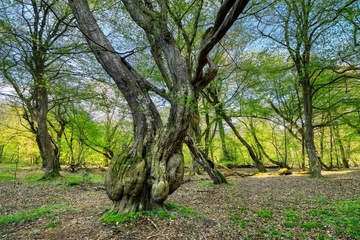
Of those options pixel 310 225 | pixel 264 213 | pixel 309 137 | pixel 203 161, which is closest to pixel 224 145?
pixel 309 137

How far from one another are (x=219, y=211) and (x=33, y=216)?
3601 millimetres

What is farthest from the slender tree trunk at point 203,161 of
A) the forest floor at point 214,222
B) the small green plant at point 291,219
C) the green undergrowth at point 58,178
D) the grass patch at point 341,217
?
the green undergrowth at point 58,178

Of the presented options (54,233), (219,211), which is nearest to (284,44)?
(219,211)

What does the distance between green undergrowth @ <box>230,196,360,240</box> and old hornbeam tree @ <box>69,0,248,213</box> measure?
4.97ft

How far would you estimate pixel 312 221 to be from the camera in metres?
3.67

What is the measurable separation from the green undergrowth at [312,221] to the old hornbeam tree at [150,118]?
151cm

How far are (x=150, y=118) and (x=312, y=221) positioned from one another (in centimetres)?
330

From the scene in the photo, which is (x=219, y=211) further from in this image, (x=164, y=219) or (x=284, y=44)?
(x=284, y=44)

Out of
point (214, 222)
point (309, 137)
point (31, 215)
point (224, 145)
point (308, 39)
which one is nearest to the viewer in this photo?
point (214, 222)

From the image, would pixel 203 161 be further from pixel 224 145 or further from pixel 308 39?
pixel 224 145

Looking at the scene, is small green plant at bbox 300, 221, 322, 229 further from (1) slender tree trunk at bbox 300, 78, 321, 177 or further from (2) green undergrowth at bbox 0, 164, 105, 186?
(2) green undergrowth at bbox 0, 164, 105, 186

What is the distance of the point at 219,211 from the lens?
4.41 metres

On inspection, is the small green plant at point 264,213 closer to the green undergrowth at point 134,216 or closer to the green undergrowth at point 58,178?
the green undergrowth at point 134,216

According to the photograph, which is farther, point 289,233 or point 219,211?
point 219,211
